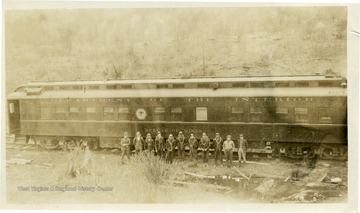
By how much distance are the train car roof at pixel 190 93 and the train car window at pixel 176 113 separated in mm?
188

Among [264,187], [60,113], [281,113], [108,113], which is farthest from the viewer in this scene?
[60,113]

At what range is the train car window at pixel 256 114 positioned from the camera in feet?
18.4

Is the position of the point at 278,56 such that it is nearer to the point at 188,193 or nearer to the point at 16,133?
the point at 188,193

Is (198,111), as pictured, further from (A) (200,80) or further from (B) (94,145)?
(B) (94,145)

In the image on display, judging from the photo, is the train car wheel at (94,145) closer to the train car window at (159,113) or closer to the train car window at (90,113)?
the train car window at (90,113)

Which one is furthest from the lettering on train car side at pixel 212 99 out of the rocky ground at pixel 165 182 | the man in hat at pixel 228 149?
the rocky ground at pixel 165 182

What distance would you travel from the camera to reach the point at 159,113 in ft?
19.0

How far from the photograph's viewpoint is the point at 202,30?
5.43 m

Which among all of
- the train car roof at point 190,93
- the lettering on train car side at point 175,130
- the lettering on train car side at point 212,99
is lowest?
the lettering on train car side at point 175,130

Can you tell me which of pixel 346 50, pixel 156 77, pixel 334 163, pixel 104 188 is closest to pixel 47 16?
pixel 156 77

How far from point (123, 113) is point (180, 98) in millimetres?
850

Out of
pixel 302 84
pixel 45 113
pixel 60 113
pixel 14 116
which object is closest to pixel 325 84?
pixel 302 84

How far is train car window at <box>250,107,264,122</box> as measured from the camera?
5609 millimetres

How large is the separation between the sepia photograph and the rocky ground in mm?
14
